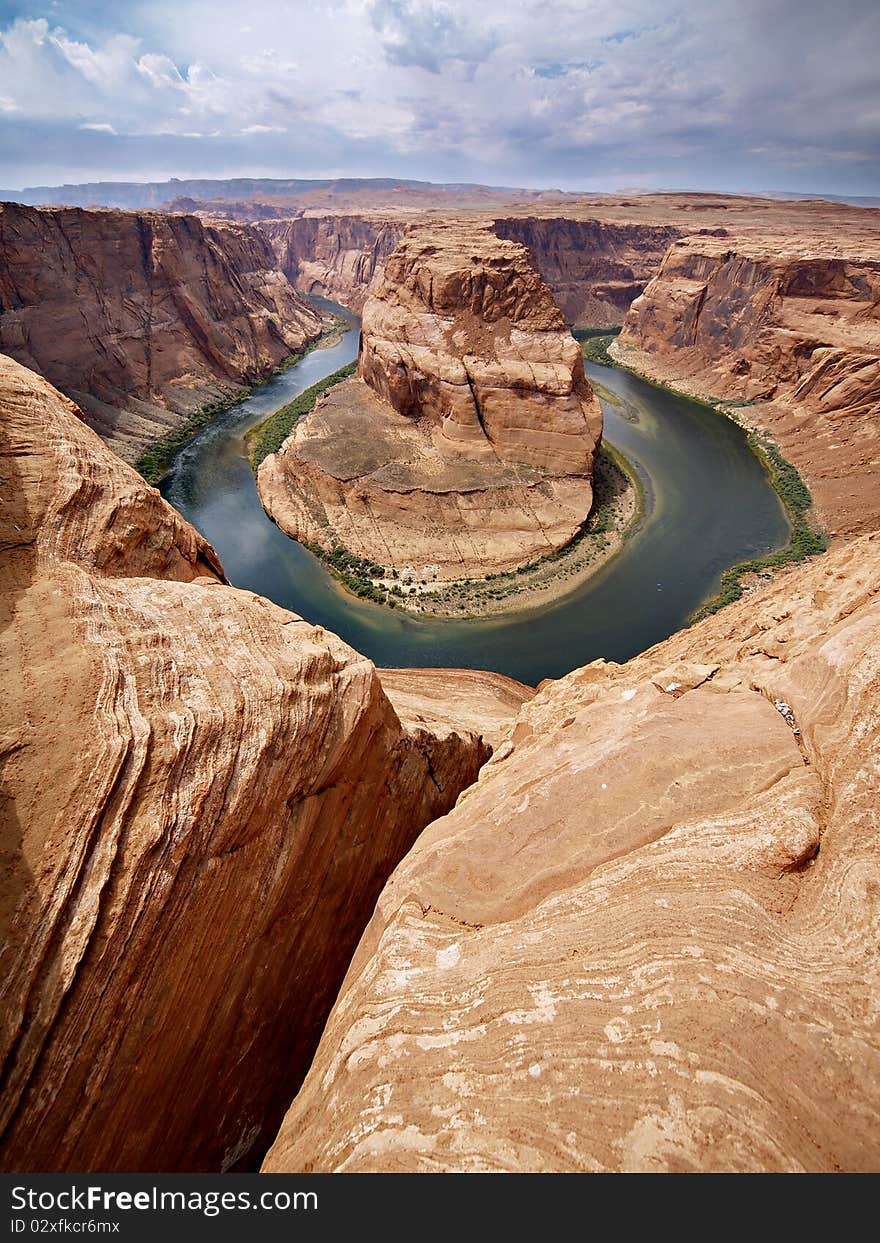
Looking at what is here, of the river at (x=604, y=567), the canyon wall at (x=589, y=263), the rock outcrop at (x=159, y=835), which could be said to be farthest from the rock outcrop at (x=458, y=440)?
the canyon wall at (x=589, y=263)

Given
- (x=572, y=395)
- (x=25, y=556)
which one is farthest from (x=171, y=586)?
(x=572, y=395)

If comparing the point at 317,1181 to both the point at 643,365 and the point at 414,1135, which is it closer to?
the point at 414,1135

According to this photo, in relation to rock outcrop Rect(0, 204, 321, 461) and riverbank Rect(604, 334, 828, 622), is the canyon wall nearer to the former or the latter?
riverbank Rect(604, 334, 828, 622)

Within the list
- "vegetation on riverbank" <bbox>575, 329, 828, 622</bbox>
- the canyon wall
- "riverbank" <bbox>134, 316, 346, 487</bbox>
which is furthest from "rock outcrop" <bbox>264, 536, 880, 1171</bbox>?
the canyon wall

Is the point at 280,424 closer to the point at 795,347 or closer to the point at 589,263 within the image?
Answer: the point at 795,347

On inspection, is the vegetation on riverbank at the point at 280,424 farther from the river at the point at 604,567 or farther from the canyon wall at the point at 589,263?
the canyon wall at the point at 589,263

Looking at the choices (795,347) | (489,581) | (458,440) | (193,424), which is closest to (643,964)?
(489,581)
